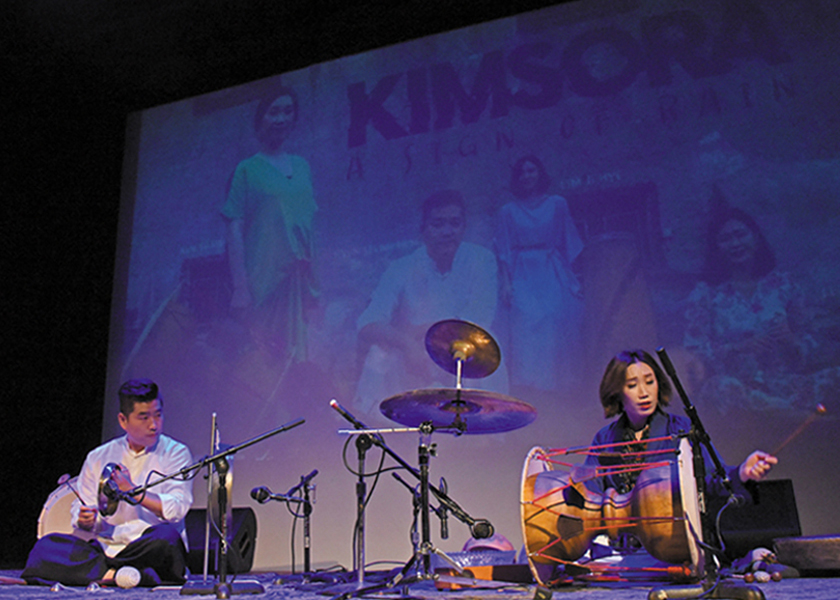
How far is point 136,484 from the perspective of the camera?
3809mm

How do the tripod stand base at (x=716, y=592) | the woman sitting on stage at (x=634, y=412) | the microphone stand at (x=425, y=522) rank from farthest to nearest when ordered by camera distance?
the woman sitting on stage at (x=634, y=412), the microphone stand at (x=425, y=522), the tripod stand base at (x=716, y=592)

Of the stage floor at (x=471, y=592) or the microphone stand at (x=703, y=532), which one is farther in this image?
the stage floor at (x=471, y=592)

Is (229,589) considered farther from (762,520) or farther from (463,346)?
(762,520)

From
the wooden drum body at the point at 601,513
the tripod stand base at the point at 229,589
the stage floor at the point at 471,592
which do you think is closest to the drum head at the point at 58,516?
the stage floor at the point at 471,592

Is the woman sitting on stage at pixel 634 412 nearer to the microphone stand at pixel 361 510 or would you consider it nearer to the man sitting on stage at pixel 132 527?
the microphone stand at pixel 361 510

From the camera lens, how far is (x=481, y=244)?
203 inches

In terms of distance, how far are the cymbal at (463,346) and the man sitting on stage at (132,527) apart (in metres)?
1.43

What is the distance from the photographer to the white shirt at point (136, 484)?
361 cm

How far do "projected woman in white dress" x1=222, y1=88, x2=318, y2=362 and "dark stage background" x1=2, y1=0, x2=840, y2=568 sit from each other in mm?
133

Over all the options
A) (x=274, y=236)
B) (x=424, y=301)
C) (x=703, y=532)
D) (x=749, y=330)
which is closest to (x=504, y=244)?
(x=424, y=301)

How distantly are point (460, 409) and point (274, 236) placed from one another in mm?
3309

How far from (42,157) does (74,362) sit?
1.76 m

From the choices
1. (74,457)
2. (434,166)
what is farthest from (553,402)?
(74,457)

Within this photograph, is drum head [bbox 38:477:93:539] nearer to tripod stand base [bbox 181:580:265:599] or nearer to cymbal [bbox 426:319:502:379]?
tripod stand base [bbox 181:580:265:599]
